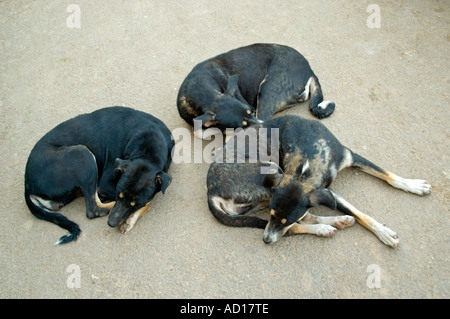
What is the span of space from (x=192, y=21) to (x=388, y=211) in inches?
171

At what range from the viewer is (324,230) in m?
3.61

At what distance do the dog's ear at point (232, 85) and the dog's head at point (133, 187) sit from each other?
56.9 inches

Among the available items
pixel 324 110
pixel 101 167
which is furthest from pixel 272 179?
pixel 101 167

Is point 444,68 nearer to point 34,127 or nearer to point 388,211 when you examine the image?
point 388,211

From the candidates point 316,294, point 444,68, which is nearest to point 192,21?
point 444,68

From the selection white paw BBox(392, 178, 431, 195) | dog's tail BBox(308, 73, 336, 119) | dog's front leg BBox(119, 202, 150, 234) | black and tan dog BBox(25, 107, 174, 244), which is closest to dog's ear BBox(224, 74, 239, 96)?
black and tan dog BBox(25, 107, 174, 244)

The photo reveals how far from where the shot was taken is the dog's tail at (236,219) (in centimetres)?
371

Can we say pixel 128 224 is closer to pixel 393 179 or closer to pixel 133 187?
pixel 133 187

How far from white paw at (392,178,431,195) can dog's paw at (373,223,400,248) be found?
1.87 feet

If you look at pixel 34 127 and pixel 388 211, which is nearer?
pixel 388 211

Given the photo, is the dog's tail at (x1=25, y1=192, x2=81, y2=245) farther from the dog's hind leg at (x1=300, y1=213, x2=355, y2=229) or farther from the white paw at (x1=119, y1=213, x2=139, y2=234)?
the dog's hind leg at (x1=300, y1=213, x2=355, y2=229)

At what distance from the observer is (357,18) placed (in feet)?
19.8
